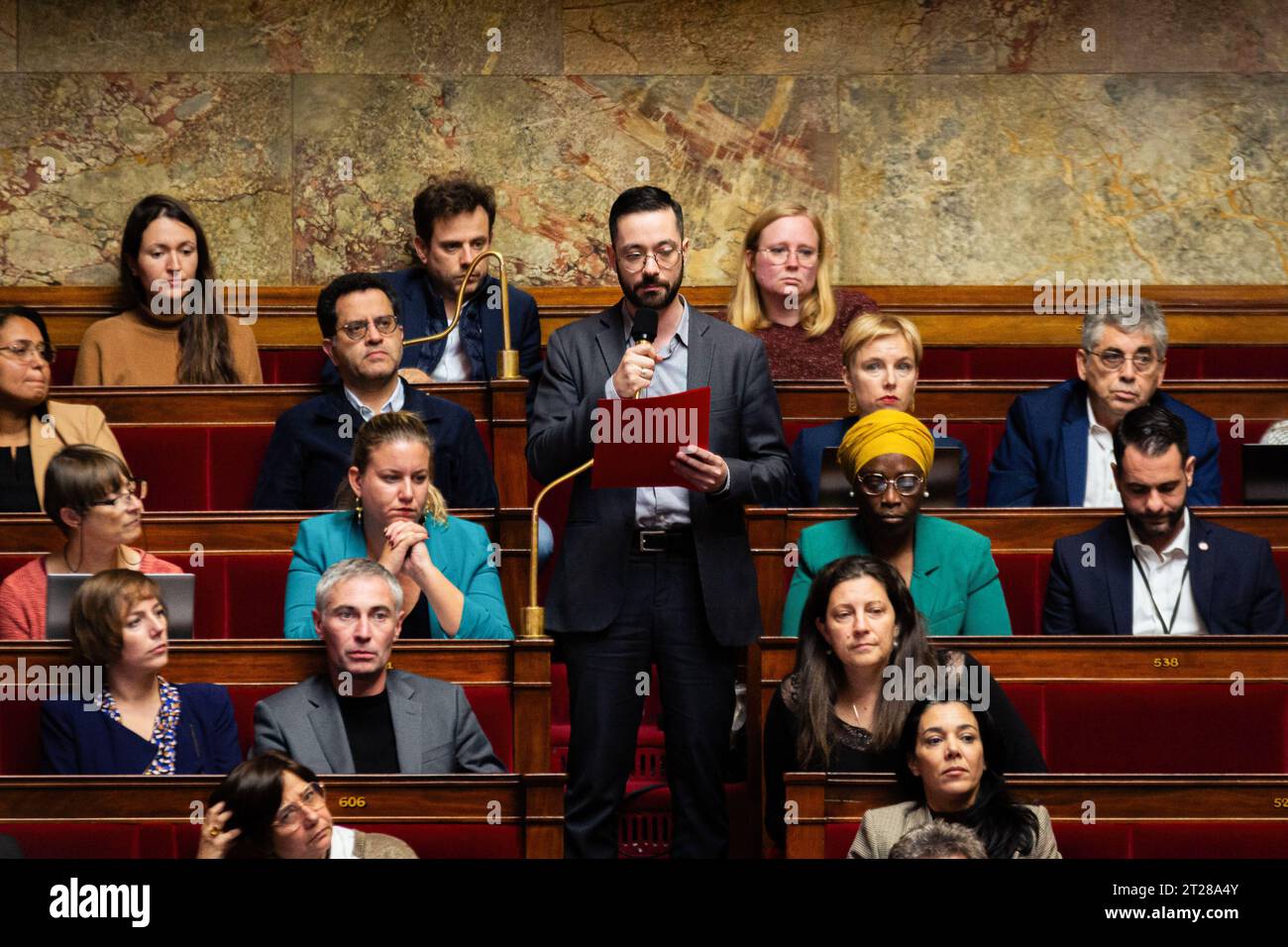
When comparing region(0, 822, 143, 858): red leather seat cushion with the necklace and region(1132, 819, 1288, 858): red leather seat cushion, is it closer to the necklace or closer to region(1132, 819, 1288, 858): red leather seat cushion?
the necklace

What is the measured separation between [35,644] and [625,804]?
2.13 feet

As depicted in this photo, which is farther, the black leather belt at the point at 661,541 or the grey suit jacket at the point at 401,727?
the black leather belt at the point at 661,541

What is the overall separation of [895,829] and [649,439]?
1.53ft

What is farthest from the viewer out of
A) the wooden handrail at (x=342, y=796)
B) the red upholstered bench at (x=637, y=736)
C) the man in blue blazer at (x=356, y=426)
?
the man in blue blazer at (x=356, y=426)

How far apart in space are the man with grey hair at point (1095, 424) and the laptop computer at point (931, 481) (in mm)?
187

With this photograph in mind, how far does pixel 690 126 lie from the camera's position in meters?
3.44

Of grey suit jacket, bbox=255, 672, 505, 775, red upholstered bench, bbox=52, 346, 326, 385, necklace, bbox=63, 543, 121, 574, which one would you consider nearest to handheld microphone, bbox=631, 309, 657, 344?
grey suit jacket, bbox=255, 672, 505, 775

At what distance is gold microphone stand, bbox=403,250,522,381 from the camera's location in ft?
8.82

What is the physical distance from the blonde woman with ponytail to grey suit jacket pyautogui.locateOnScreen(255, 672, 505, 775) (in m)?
0.15

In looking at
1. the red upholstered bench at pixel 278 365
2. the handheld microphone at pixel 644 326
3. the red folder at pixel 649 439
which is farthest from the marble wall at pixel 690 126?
the red folder at pixel 649 439

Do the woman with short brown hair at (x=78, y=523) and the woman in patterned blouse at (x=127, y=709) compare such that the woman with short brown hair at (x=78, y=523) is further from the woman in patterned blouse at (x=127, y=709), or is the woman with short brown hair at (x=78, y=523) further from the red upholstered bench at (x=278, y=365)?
the red upholstered bench at (x=278, y=365)

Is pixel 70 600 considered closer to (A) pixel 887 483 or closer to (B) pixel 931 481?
(A) pixel 887 483

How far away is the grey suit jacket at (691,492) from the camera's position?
208cm
